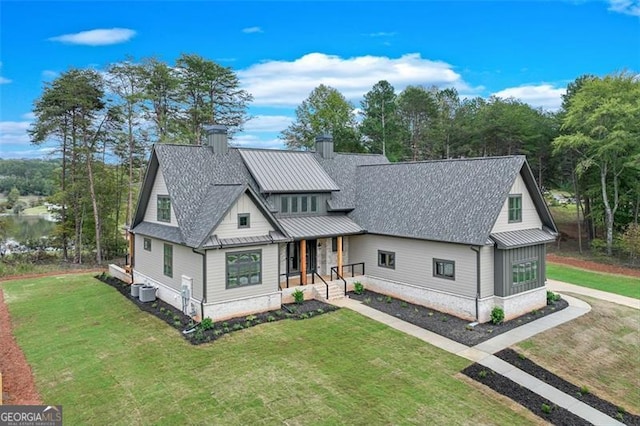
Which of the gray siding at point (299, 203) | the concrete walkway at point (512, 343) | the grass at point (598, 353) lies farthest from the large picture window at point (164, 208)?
the grass at point (598, 353)

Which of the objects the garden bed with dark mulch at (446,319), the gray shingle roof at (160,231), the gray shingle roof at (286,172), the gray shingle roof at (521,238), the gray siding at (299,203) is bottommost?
the garden bed with dark mulch at (446,319)

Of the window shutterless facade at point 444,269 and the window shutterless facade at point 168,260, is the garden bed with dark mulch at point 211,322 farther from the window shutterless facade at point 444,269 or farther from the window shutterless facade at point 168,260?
the window shutterless facade at point 444,269

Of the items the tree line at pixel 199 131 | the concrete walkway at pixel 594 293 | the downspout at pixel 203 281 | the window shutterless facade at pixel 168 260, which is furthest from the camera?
the tree line at pixel 199 131

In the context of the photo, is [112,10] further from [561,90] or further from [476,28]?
[561,90]

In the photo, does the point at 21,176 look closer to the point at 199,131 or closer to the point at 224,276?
the point at 199,131

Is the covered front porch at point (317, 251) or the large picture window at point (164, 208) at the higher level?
the large picture window at point (164, 208)
